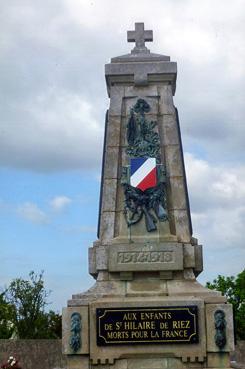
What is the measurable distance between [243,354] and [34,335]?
43.4 feet

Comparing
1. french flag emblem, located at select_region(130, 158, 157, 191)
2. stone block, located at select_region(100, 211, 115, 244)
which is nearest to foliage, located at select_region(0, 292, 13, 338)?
stone block, located at select_region(100, 211, 115, 244)

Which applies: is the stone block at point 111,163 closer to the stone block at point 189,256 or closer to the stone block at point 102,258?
the stone block at point 102,258

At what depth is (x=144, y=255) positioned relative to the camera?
14.7 metres

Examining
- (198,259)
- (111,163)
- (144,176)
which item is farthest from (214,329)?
(111,163)

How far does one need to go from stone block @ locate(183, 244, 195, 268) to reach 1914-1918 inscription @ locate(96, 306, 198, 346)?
0.90 metres

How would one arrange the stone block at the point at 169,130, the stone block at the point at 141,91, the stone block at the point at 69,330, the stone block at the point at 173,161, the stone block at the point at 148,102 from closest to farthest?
1. the stone block at the point at 69,330
2. the stone block at the point at 173,161
3. the stone block at the point at 169,130
4. the stone block at the point at 148,102
5. the stone block at the point at 141,91

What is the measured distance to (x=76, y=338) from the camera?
1427 centimetres

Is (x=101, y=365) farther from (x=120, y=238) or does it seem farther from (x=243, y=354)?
(x=243, y=354)

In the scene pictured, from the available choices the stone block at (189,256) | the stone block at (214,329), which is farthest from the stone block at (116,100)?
the stone block at (214,329)

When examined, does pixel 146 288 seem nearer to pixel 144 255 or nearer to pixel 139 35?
pixel 144 255

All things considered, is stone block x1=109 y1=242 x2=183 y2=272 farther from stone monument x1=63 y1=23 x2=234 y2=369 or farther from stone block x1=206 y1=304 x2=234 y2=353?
stone block x1=206 y1=304 x2=234 y2=353

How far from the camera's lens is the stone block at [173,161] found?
15.2 m

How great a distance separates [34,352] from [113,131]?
13.0 metres

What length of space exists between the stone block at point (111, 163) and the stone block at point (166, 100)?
1283 mm
